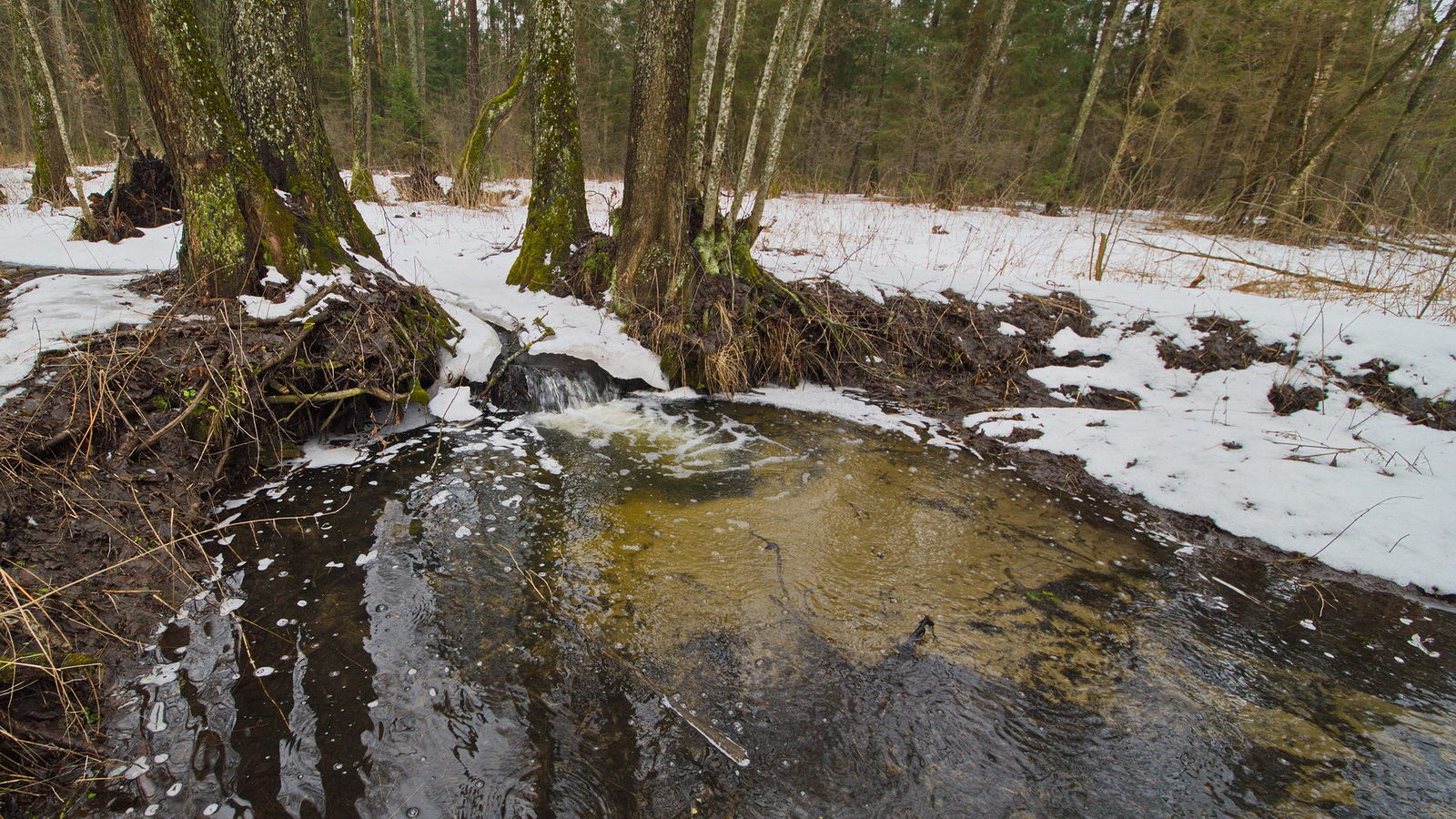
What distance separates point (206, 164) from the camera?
438cm

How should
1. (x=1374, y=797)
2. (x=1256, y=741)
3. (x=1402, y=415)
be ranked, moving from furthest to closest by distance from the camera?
(x=1402, y=415)
(x=1256, y=741)
(x=1374, y=797)

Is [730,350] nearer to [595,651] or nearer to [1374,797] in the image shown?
[595,651]

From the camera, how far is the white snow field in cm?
420

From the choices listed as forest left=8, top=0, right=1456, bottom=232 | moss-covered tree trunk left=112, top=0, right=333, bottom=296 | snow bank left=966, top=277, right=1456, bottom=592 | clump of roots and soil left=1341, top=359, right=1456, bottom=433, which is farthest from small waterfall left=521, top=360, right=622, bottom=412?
clump of roots and soil left=1341, top=359, right=1456, bottom=433

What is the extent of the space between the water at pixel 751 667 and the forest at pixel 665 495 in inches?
0.8

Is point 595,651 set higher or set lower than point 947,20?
lower

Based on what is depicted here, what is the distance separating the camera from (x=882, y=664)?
9.68 ft

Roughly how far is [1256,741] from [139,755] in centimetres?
462

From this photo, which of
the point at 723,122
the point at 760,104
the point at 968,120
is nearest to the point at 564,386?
the point at 723,122

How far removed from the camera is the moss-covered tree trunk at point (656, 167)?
229 inches

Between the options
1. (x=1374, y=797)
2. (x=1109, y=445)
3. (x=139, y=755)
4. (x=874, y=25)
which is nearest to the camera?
(x=139, y=755)

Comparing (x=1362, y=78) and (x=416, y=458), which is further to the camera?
(x=1362, y=78)

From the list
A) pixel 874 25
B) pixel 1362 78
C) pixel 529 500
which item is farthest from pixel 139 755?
pixel 874 25

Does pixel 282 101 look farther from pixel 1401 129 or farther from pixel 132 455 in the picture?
Answer: pixel 1401 129
